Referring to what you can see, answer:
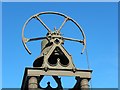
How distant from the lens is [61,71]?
2542 cm

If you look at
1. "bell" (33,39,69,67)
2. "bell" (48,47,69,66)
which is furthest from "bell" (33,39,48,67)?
"bell" (48,47,69,66)

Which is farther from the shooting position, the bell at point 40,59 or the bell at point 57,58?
the bell at point 40,59

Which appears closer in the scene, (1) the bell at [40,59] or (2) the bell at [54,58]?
(2) the bell at [54,58]

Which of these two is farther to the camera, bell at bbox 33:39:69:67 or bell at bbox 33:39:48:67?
bell at bbox 33:39:48:67

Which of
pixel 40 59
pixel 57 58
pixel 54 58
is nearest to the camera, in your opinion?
pixel 57 58

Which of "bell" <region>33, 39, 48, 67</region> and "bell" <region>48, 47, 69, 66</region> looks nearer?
"bell" <region>48, 47, 69, 66</region>

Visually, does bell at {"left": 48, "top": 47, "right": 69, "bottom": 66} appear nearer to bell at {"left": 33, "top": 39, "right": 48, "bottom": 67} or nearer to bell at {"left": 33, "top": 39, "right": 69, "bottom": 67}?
bell at {"left": 33, "top": 39, "right": 69, "bottom": 67}

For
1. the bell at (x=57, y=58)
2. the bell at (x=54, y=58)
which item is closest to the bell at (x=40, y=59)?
the bell at (x=54, y=58)

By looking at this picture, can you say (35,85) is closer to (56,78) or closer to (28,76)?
(28,76)

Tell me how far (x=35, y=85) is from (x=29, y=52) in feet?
6.35

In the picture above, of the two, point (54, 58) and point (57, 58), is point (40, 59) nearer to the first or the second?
point (54, 58)

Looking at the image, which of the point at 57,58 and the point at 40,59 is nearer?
the point at 57,58

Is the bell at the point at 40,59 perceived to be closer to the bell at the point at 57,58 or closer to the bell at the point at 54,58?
the bell at the point at 54,58

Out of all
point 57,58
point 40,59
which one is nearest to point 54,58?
point 57,58
